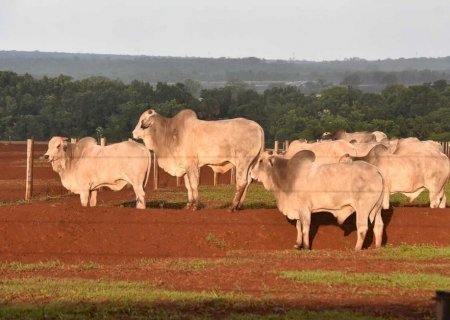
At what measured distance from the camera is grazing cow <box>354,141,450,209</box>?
2283 centimetres

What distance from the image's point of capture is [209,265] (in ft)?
54.9

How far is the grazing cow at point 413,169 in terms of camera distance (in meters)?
22.8

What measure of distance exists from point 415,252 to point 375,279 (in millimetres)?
4018

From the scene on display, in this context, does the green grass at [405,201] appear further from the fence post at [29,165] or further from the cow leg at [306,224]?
the fence post at [29,165]

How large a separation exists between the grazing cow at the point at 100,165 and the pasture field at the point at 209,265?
147 cm

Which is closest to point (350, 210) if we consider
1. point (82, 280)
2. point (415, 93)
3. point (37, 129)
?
point (82, 280)

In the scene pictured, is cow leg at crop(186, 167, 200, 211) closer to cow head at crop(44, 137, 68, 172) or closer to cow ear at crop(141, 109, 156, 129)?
cow ear at crop(141, 109, 156, 129)

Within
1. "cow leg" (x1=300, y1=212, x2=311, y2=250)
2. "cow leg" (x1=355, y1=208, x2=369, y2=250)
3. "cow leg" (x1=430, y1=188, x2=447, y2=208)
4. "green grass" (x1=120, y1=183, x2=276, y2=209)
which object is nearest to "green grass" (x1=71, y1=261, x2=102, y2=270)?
"cow leg" (x1=300, y1=212, x2=311, y2=250)

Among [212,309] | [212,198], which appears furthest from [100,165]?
[212,309]

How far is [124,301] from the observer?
12.8 metres

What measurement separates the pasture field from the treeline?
147 ft

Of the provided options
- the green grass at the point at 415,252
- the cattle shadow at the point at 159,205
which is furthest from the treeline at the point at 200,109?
the green grass at the point at 415,252

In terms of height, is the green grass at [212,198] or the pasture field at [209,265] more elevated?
the pasture field at [209,265]

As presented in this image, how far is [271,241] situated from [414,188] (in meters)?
4.16
